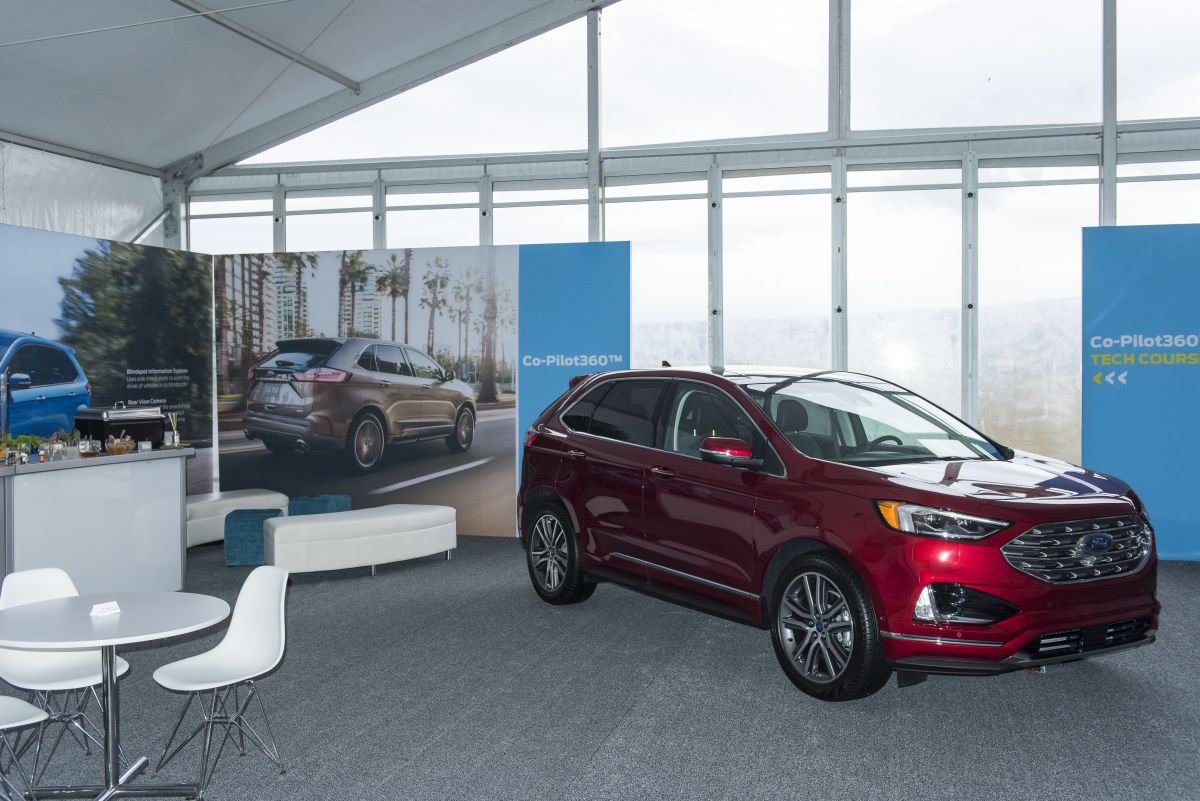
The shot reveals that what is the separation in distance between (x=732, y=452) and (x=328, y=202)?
8.22 m

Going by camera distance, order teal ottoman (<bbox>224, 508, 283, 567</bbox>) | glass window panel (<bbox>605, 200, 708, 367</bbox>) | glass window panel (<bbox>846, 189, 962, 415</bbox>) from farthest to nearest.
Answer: glass window panel (<bbox>605, 200, 708, 367</bbox>)
glass window panel (<bbox>846, 189, 962, 415</bbox>)
teal ottoman (<bbox>224, 508, 283, 567</bbox>)

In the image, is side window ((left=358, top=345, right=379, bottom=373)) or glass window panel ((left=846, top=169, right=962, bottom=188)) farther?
glass window panel ((left=846, top=169, right=962, bottom=188))

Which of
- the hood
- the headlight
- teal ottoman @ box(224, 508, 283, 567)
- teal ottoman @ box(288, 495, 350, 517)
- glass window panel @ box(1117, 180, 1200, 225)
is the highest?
glass window panel @ box(1117, 180, 1200, 225)

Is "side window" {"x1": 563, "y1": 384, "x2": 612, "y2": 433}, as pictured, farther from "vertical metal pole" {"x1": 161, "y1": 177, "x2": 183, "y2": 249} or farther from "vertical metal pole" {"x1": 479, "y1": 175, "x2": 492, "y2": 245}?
"vertical metal pole" {"x1": 161, "y1": 177, "x2": 183, "y2": 249}

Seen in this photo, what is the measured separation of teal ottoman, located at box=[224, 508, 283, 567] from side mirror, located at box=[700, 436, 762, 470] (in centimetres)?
477

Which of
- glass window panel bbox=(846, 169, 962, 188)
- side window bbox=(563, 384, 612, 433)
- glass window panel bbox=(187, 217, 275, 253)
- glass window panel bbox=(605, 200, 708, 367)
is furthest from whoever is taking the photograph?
glass window panel bbox=(187, 217, 275, 253)

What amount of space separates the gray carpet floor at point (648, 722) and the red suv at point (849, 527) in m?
0.33

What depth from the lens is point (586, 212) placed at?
10844mm

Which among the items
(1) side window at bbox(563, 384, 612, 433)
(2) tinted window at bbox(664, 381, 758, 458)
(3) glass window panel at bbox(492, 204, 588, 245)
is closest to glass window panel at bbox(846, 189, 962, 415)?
(3) glass window panel at bbox(492, 204, 588, 245)

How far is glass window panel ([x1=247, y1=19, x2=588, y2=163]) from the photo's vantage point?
10.9 meters

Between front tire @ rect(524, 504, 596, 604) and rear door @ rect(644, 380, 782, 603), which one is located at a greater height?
rear door @ rect(644, 380, 782, 603)

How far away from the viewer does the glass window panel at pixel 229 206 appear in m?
11.6

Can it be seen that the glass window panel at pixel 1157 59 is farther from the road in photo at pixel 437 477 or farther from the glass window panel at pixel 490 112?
the road in photo at pixel 437 477

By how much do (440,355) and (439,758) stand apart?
6.12 meters
